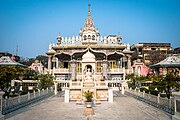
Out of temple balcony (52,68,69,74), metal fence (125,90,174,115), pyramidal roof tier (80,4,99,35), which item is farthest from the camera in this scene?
pyramidal roof tier (80,4,99,35)

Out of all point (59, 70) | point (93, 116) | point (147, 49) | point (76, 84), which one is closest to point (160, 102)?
point (93, 116)

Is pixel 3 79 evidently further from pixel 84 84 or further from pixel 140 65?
pixel 140 65

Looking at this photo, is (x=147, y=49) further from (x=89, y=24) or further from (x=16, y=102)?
(x=16, y=102)

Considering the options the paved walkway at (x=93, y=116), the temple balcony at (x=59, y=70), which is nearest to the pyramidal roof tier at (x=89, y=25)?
the temple balcony at (x=59, y=70)

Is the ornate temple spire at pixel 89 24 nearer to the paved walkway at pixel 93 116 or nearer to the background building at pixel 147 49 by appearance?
the background building at pixel 147 49

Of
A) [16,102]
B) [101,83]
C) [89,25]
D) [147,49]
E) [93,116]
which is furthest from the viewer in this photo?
[147,49]

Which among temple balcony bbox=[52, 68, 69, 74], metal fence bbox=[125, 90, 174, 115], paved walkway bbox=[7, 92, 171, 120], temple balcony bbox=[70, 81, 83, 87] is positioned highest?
temple balcony bbox=[52, 68, 69, 74]

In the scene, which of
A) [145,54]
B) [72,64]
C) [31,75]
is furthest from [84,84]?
[145,54]

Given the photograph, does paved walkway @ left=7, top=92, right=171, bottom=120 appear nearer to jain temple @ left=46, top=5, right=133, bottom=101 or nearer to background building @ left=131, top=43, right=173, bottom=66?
jain temple @ left=46, top=5, right=133, bottom=101

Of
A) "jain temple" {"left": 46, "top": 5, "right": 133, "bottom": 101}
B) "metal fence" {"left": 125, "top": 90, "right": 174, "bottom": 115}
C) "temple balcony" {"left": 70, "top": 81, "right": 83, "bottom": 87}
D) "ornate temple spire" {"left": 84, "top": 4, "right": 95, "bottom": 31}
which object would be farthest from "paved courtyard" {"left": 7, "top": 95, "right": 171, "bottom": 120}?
"ornate temple spire" {"left": 84, "top": 4, "right": 95, "bottom": 31}

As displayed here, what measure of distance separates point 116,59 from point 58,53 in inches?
508

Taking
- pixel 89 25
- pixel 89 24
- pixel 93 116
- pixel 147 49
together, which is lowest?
pixel 93 116

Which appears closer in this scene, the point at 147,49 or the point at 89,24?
the point at 89,24

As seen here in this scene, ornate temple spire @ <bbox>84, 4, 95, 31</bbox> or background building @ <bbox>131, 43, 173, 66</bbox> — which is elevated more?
ornate temple spire @ <bbox>84, 4, 95, 31</bbox>
